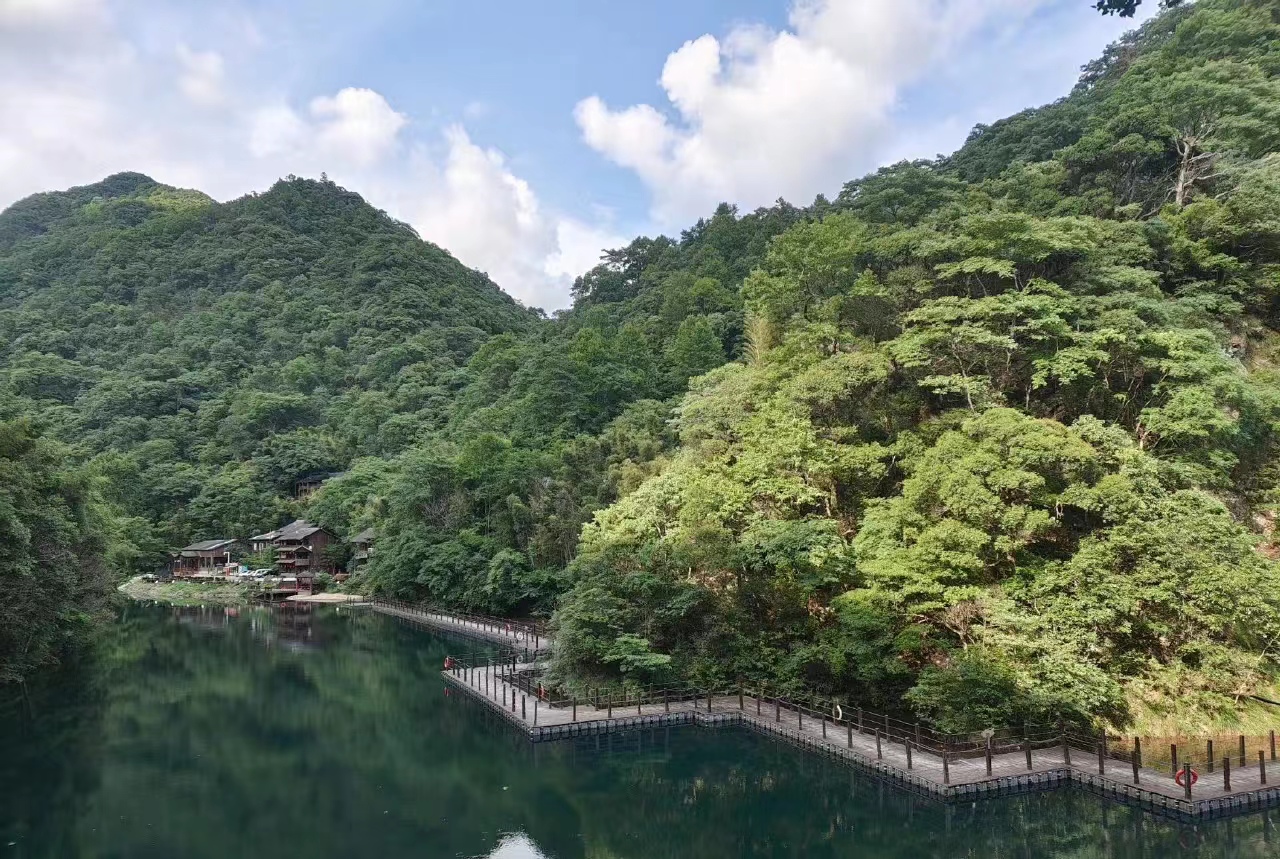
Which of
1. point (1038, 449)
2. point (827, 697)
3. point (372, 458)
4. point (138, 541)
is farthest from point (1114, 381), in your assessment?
point (138, 541)

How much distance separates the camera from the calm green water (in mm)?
14000

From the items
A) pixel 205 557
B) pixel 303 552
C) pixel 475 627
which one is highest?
pixel 303 552

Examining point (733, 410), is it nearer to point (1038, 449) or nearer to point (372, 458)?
point (1038, 449)

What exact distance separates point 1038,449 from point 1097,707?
5948mm

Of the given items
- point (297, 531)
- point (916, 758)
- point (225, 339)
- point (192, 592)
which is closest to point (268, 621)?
point (297, 531)

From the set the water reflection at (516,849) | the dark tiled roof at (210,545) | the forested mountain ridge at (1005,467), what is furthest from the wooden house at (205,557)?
the water reflection at (516,849)

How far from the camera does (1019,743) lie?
656 inches

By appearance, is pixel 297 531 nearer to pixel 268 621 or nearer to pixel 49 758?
pixel 268 621

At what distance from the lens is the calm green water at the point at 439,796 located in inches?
551

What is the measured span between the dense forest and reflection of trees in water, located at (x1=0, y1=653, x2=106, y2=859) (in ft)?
28.4

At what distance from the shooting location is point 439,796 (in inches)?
670

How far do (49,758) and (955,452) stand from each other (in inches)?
977

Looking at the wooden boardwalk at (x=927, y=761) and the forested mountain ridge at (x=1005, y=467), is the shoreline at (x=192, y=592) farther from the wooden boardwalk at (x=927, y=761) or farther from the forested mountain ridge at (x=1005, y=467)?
the wooden boardwalk at (x=927, y=761)

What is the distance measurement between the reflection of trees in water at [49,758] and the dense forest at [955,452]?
28.4 ft
